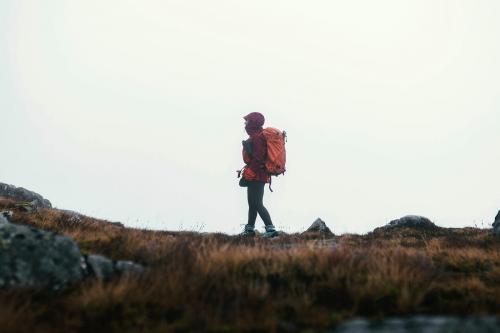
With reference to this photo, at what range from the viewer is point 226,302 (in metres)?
3.98

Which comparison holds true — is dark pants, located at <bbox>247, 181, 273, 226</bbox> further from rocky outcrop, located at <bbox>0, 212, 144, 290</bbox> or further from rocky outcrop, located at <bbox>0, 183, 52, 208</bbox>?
rocky outcrop, located at <bbox>0, 183, 52, 208</bbox>

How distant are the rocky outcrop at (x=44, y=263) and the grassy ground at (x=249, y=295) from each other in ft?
0.54

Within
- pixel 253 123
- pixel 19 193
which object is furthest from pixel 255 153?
pixel 19 193

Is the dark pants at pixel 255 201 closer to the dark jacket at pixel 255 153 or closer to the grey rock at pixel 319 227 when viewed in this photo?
the dark jacket at pixel 255 153

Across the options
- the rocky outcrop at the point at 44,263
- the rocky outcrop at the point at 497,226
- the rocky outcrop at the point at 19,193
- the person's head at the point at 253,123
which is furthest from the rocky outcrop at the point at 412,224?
the rocky outcrop at the point at 19,193

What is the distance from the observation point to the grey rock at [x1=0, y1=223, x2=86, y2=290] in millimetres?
4098

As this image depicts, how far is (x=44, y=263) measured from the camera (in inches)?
167

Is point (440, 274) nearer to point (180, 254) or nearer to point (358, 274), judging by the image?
point (358, 274)

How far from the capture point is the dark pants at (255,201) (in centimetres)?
1183

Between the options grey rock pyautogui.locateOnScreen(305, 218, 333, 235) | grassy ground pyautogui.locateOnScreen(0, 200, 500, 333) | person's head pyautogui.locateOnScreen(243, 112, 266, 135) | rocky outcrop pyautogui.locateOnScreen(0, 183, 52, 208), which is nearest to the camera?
grassy ground pyautogui.locateOnScreen(0, 200, 500, 333)

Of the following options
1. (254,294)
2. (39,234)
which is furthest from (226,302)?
(39,234)

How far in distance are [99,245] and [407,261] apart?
4.06 m

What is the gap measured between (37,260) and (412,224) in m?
13.2

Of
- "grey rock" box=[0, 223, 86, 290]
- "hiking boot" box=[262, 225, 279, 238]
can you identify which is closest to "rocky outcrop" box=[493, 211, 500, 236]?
"hiking boot" box=[262, 225, 279, 238]
